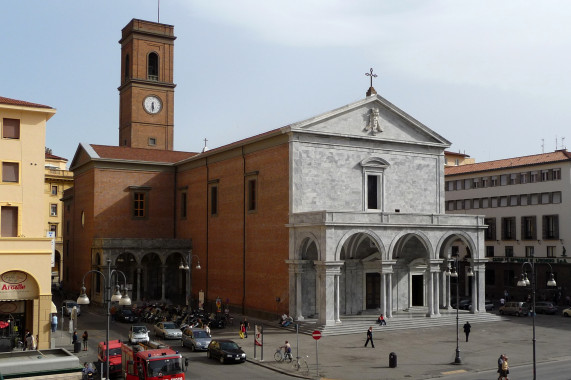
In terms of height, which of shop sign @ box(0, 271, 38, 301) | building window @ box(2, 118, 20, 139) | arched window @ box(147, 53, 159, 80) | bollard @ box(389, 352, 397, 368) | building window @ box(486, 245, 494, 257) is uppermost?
arched window @ box(147, 53, 159, 80)

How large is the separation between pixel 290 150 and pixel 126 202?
2214cm

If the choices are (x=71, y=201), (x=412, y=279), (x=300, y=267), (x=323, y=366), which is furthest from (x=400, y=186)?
(x=71, y=201)

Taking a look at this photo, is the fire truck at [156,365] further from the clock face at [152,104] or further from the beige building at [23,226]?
the clock face at [152,104]

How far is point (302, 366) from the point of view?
3238 centimetres

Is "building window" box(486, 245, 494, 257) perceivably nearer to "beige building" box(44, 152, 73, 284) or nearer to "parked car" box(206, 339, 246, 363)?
"parked car" box(206, 339, 246, 363)

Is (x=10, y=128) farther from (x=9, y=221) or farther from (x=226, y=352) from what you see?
(x=226, y=352)

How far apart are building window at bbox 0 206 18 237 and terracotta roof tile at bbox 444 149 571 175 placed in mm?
50323

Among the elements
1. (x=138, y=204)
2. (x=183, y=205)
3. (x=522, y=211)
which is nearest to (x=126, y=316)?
(x=138, y=204)

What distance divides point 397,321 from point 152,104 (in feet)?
134

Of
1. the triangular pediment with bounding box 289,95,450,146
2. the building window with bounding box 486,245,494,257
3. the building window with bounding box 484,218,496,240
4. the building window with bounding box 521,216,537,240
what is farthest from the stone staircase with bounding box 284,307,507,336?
the building window with bounding box 486,245,494,257

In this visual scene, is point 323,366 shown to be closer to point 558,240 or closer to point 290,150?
point 290,150

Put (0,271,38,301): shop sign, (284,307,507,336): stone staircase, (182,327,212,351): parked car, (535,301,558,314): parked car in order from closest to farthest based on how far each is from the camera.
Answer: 1. (0,271,38,301): shop sign
2. (182,327,212,351): parked car
3. (284,307,507,336): stone staircase
4. (535,301,558,314): parked car

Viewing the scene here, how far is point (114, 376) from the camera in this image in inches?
1190

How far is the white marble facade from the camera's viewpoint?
44156mm
